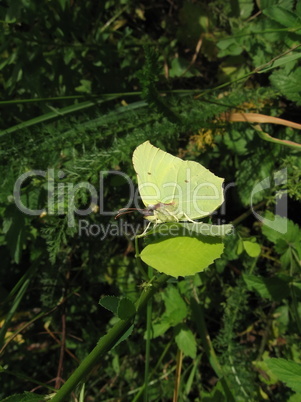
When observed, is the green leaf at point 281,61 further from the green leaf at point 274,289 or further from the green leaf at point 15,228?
the green leaf at point 15,228

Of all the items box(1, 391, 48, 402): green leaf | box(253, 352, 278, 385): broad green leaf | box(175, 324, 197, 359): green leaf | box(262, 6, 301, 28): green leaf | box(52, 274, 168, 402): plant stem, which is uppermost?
box(262, 6, 301, 28): green leaf

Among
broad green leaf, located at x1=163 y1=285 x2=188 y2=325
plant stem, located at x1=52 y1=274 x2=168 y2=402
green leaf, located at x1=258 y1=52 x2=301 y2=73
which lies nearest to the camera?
plant stem, located at x1=52 y1=274 x2=168 y2=402

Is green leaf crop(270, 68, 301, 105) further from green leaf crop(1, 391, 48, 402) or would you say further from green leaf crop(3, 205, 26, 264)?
green leaf crop(1, 391, 48, 402)

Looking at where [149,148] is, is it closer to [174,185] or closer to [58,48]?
[174,185]

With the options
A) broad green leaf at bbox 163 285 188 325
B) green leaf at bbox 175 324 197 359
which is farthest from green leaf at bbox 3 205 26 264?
green leaf at bbox 175 324 197 359

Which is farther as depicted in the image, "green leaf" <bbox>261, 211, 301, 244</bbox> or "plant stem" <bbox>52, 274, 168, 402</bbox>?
"green leaf" <bbox>261, 211, 301, 244</bbox>

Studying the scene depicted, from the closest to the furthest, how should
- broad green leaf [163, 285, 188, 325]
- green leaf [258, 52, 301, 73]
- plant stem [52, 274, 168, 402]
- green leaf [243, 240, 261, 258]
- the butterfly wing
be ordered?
plant stem [52, 274, 168, 402] → the butterfly wing → green leaf [258, 52, 301, 73] → green leaf [243, 240, 261, 258] → broad green leaf [163, 285, 188, 325]

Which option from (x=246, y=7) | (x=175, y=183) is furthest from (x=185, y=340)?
A: (x=246, y=7)
